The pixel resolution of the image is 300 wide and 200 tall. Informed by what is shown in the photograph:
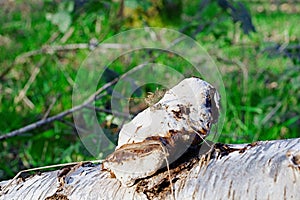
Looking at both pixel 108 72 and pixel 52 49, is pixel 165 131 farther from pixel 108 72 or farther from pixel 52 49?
pixel 52 49

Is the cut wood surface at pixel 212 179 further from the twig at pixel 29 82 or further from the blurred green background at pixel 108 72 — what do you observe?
the twig at pixel 29 82

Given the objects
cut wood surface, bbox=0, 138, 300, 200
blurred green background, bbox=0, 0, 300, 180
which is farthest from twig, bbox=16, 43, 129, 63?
cut wood surface, bbox=0, 138, 300, 200

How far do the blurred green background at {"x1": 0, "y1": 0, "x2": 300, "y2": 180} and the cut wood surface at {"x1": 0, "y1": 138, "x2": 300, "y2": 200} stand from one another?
2.00 feet

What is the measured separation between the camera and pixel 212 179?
3.59 feet

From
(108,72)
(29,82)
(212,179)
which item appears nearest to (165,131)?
(212,179)

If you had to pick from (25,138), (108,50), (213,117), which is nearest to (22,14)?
(108,50)

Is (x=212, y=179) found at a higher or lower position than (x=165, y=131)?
lower

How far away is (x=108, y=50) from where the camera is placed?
3518 mm

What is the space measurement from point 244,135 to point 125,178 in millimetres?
1340

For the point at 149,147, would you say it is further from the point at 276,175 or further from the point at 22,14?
the point at 22,14

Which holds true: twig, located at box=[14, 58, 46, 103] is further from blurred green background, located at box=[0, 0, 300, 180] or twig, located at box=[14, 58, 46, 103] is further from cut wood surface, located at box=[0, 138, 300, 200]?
cut wood surface, located at box=[0, 138, 300, 200]

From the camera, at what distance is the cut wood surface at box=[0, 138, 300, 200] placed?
3.35 feet

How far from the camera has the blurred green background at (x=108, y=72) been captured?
94.2 inches

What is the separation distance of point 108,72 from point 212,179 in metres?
1.39
